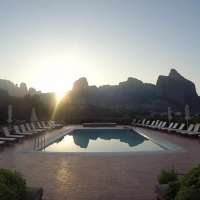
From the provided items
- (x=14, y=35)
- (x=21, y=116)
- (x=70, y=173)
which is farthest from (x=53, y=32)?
(x=21, y=116)

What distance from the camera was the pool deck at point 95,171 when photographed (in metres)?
6.59

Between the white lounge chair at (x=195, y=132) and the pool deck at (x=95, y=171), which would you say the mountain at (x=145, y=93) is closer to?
the white lounge chair at (x=195, y=132)

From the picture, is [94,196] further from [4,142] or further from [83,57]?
[83,57]

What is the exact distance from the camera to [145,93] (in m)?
74.7

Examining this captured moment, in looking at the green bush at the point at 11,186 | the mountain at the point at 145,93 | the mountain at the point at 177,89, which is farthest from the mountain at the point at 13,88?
the green bush at the point at 11,186

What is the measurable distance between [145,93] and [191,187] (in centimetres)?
7118

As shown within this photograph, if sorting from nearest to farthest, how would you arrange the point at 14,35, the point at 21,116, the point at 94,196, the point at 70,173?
the point at 94,196
the point at 70,173
the point at 14,35
the point at 21,116

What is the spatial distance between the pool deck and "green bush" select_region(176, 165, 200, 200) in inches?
78.7

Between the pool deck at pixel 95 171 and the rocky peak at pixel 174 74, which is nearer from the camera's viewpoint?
the pool deck at pixel 95 171

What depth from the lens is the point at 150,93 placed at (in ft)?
246

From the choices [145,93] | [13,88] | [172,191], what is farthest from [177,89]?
[172,191]

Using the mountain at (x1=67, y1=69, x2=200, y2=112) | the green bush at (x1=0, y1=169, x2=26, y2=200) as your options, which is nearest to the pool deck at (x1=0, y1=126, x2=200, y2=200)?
the green bush at (x1=0, y1=169, x2=26, y2=200)

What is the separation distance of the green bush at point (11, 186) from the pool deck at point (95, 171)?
1.82 m

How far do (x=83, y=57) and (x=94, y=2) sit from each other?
27.3 feet
